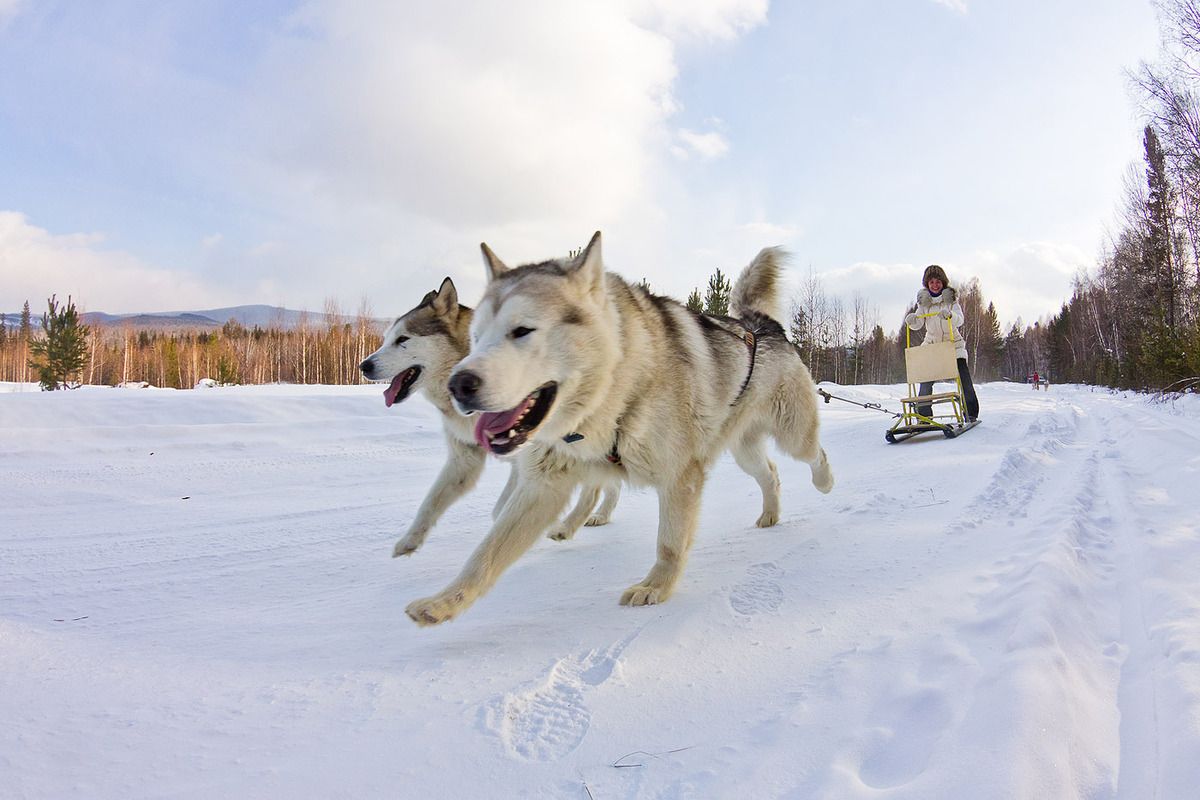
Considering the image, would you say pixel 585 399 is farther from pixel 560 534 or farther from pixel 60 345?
pixel 60 345

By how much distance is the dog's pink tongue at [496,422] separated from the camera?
7.14 feet

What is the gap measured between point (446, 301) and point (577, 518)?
1.69m

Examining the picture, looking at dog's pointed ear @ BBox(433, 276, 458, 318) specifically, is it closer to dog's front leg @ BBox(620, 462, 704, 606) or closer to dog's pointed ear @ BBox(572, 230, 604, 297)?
dog's pointed ear @ BBox(572, 230, 604, 297)

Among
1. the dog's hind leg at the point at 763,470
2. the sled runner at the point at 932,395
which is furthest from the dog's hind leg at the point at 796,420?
the sled runner at the point at 932,395

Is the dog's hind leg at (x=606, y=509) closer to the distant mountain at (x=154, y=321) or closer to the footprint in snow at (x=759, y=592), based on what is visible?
the footprint in snow at (x=759, y=592)

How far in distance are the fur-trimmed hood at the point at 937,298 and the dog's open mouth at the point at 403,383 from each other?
7411 millimetres

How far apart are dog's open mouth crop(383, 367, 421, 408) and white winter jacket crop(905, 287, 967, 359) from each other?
22.1 feet

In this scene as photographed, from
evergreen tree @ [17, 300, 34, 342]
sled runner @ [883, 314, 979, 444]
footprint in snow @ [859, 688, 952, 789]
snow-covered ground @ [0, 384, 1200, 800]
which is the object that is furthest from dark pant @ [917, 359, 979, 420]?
evergreen tree @ [17, 300, 34, 342]

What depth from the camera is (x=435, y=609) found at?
6.67 ft

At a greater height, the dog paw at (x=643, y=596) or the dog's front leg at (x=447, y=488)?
the dog's front leg at (x=447, y=488)

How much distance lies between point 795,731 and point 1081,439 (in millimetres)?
8518

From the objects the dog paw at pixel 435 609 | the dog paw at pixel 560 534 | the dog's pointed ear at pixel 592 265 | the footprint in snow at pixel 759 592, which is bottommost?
the dog paw at pixel 560 534

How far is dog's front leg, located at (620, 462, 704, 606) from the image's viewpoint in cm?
247

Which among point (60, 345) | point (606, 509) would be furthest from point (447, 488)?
point (60, 345)
